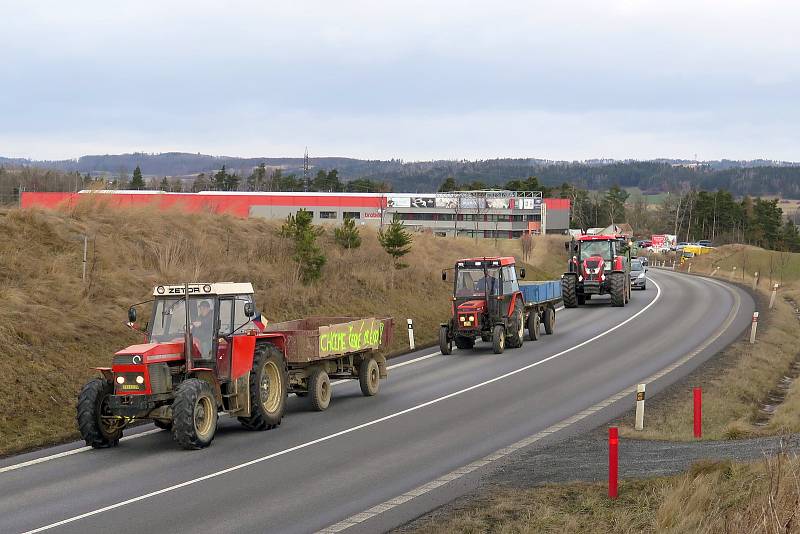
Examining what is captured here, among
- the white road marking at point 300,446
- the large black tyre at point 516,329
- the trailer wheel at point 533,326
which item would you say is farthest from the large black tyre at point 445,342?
the trailer wheel at point 533,326

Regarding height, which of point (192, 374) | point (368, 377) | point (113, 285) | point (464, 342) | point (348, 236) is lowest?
point (464, 342)

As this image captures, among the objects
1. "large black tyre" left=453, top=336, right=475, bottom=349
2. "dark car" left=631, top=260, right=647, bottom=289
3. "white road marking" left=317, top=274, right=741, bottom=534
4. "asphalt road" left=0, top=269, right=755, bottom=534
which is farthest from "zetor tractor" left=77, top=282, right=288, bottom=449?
"dark car" left=631, top=260, right=647, bottom=289

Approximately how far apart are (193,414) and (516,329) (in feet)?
57.5

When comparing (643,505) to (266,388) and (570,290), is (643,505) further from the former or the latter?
(570,290)

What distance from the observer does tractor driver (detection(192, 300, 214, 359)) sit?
1762 centimetres

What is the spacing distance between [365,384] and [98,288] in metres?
10.4

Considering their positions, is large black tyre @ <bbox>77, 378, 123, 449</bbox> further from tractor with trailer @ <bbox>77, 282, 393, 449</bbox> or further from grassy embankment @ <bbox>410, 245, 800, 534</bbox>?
grassy embankment @ <bbox>410, 245, 800, 534</bbox>

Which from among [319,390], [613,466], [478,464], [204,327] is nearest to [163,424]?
[204,327]

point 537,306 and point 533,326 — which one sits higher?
point 537,306

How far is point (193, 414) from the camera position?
54.0 feet

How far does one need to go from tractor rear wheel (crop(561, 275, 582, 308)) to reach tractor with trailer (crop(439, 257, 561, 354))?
1442 centimetres

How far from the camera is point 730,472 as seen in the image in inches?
521

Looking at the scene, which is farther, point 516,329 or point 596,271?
point 596,271

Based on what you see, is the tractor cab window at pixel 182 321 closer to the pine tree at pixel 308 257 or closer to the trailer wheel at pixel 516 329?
the trailer wheel at pixel 516 329
